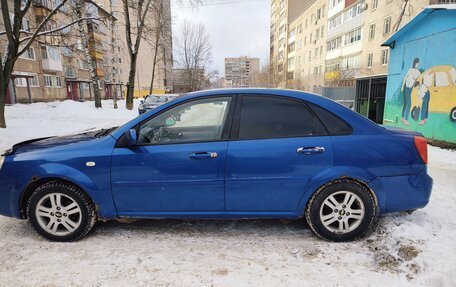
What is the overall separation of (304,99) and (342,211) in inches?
49.5

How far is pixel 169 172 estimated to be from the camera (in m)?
3.20

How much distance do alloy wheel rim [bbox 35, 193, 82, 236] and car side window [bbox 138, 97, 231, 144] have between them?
1.03 metres

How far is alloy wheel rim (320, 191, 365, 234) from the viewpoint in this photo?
3.24 meters

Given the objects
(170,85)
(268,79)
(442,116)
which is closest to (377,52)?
(442,116)

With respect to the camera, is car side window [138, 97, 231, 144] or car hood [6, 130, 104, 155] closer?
car side window [138, 97, 231, 144]

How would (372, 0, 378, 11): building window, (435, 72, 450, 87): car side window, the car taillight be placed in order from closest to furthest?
1. the car taillight
2. (435, 72, 450, 87): car side window
3. (372, 0, 378, 11): building window

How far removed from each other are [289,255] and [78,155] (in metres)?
2.40

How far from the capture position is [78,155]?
3240 millimetres

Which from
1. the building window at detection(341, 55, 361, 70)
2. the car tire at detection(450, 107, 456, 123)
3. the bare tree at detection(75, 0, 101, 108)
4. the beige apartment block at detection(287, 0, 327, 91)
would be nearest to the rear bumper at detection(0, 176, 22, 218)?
the car tire at detection(450, 107, 456, 123)

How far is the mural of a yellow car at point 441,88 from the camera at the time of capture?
8383mm

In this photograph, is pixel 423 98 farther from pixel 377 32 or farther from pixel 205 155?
pixel 377 32

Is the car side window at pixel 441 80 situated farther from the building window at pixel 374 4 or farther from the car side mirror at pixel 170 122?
the building window at pixel 374 4

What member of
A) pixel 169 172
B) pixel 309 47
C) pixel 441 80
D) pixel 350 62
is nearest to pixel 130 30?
pixel 441 80

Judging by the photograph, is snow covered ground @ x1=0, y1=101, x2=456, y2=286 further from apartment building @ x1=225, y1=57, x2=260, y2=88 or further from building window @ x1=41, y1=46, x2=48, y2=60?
apartment building @ x1=225, y1=57, x2=260, y2=88
